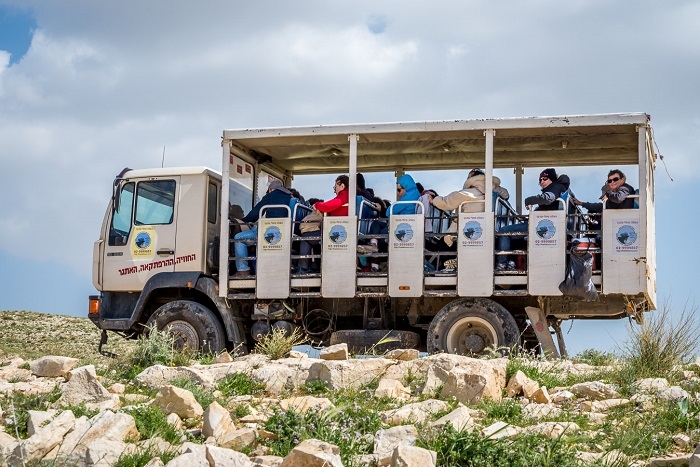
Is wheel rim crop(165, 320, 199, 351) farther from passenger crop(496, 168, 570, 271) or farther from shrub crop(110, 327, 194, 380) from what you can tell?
passenger crop(496, 168, 570, 271)

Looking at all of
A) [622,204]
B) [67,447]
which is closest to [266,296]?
[622,204]

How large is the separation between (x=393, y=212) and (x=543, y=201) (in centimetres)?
198

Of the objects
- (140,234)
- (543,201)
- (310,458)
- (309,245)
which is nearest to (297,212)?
(309,245)

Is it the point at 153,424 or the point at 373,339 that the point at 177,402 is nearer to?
the point at 153,424

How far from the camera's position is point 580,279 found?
41.4 feet

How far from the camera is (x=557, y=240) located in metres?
12.9

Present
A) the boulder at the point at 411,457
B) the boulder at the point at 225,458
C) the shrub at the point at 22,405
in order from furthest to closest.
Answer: the shrub at the point at 22,405
the boulder at the point at 225,458
the boulder at the point at 411,457

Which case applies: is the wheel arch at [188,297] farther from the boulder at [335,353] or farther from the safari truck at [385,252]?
the boulder at [335,353]

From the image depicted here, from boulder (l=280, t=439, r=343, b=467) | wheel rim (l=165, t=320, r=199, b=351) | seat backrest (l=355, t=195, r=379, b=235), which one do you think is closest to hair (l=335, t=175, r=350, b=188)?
seat backrest (l=355, t=195, r=379, b=235)

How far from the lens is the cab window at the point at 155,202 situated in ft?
48.6

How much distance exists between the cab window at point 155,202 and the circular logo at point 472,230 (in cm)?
436

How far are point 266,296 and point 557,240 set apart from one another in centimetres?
397

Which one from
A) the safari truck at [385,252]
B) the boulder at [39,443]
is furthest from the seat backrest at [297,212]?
the boulder at [39,443]

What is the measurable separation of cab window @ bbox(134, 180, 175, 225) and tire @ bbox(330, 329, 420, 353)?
312cm
